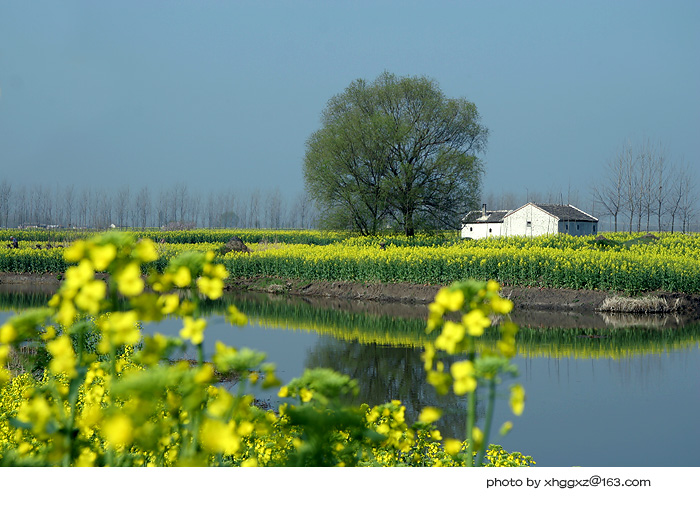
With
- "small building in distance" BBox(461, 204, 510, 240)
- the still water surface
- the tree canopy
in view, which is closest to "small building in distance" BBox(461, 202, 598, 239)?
"small building in distance" BBox(461, 204, 510, 240)

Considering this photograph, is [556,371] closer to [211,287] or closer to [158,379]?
[211,287]

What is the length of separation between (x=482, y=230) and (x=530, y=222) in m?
8.91

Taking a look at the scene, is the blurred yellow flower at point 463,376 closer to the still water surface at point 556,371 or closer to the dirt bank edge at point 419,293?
the still water surface at point 556,371

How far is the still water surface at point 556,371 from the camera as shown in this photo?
266 inches

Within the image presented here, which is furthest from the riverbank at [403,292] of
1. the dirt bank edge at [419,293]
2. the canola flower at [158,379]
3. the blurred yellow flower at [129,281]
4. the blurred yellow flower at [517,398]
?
the blurred yellow flower at [129,281]

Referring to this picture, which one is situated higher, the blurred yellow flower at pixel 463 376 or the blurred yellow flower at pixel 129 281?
the blurred yellow flower at pixel 129 281

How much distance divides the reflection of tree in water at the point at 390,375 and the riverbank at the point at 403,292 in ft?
24.6

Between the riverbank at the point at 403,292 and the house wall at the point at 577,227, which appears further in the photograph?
the house wall at the point at 577,227

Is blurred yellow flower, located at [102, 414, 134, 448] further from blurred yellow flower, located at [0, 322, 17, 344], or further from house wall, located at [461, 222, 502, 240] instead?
house wall, located at [461, 222, 502, 240]

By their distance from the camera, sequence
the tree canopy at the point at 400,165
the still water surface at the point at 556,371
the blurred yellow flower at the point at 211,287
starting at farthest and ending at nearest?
the tree canopy at the point at 400,165 → the still water surface at the point at 556,371 → the blurred yellow flower at the point at 211,287

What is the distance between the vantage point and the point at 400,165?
33312 millimetres

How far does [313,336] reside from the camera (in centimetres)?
1463

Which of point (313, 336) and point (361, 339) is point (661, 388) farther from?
point (313, 336)
